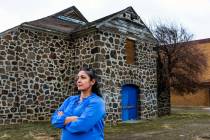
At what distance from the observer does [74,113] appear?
3375 millimetres

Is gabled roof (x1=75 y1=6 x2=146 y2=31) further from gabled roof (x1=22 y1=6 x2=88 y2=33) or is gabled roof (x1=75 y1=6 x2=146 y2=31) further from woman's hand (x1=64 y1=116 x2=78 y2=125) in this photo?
woman's hand (x1=64 y1=116 x2=78 y2=125)

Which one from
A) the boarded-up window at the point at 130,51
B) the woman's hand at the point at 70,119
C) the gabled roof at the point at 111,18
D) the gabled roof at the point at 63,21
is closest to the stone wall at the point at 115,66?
the boarded-up window at the point at 130,51

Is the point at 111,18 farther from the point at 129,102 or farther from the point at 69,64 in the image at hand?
the point at 129,102

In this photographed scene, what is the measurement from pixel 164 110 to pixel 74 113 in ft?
57.5

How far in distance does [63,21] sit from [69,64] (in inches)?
119

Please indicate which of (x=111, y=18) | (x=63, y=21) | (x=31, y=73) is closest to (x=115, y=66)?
(x=111, y=18)

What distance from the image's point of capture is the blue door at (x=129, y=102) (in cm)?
1646

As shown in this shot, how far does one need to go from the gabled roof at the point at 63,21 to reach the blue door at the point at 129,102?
412 cm

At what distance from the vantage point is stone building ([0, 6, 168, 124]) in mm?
14648

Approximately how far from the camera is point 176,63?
2073 cm

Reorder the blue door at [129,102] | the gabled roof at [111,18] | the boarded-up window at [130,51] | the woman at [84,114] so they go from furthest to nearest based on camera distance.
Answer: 1. the boarded-up window at [130,51]
2. the blue door at [129,102]
3. the gabled roof at [111,18]
4. the woman at [84,114]

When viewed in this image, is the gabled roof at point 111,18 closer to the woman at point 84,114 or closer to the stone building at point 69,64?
the stone building at point 69,64

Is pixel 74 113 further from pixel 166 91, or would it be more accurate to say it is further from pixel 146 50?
pixel 166 91

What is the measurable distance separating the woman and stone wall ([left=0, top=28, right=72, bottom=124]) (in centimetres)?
1139
